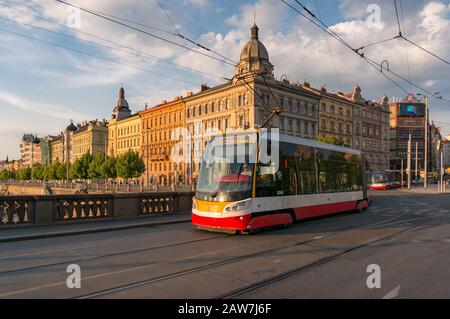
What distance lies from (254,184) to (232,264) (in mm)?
3836

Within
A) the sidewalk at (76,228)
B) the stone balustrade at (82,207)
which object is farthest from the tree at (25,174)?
the sidewalk at (76,228)

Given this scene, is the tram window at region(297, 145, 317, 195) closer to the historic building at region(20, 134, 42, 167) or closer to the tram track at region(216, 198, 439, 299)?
the tram track at region(216, 198, 439, 299)

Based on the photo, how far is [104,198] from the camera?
14312 millimetres

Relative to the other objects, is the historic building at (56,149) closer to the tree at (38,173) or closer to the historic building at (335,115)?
the tree at (38,173)

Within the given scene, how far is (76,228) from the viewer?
39.6 ft

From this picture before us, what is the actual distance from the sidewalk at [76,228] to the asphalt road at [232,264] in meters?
0.37

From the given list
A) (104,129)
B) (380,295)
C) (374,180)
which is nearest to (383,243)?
(380,295)

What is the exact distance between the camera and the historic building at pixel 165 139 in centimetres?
7231

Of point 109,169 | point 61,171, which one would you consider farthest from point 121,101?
point 109,169

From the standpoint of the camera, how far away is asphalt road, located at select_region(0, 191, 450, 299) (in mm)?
5660

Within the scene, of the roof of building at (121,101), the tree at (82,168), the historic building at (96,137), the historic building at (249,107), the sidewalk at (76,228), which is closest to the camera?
the sidewalk at (76,228)

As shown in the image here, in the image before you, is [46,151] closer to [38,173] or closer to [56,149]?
[56,149]

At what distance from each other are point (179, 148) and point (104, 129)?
5162 centimetres
